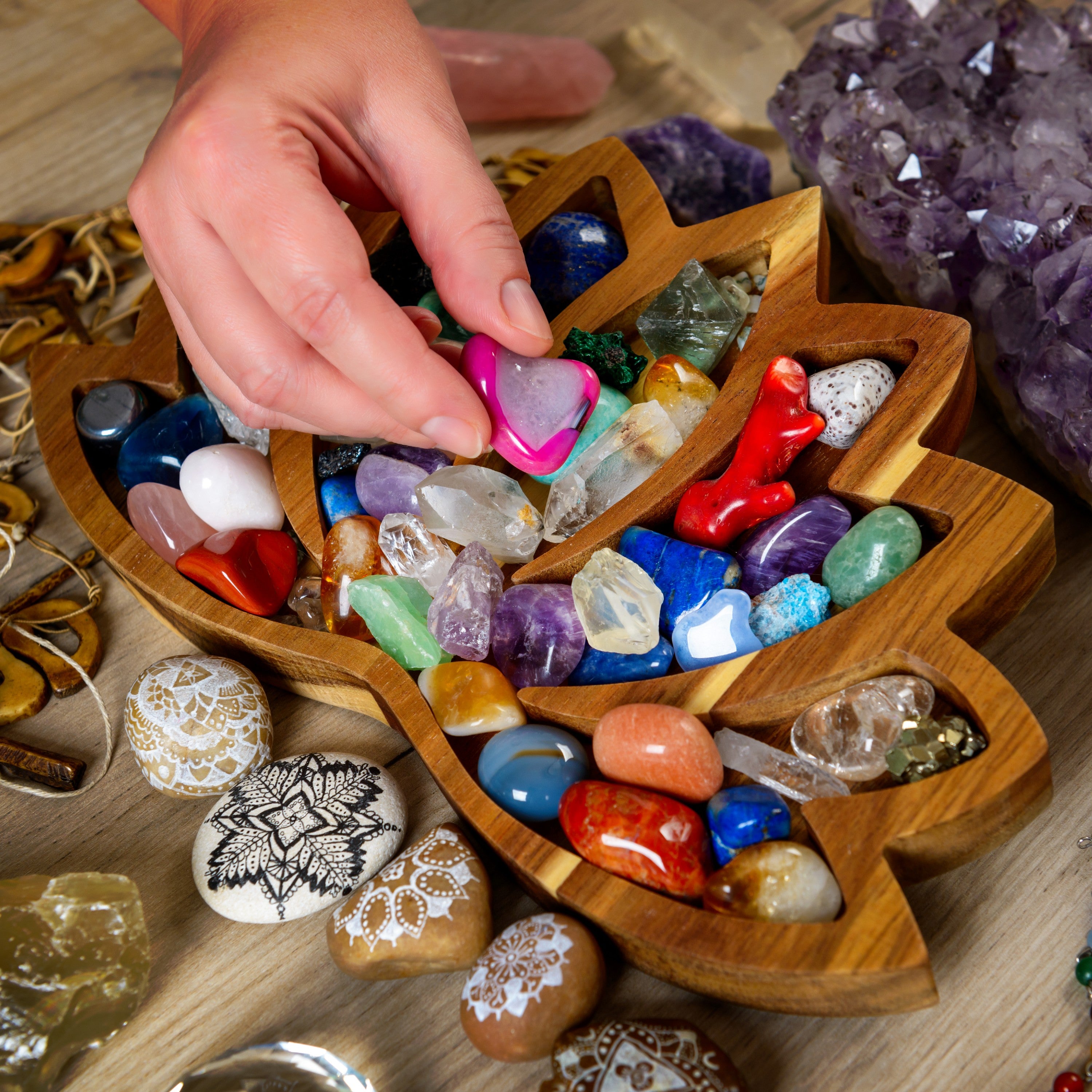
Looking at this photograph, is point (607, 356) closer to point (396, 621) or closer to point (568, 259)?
point (568, 259)

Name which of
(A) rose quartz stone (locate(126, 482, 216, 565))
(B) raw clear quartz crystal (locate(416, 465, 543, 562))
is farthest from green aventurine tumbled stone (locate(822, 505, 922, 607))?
(A) rose quartz stone (locate(126, 482, 216, 565))

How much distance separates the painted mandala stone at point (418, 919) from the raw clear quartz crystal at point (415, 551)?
0.19 meters

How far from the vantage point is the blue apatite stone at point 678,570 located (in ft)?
2.20

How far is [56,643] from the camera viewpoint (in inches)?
33.3

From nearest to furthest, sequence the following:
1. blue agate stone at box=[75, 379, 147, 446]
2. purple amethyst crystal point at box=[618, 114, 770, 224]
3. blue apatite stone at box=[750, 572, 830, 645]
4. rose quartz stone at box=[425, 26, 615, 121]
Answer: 1. blue apatite stone at box=[750, 572, 830, 645]
2. blue agate stone at box=[75, 379, 147, 446]
3. purple amethyst crystal point at box=[618, 114, 770, 224]
4. rose quartz stone at box=[425, 26, 615, 121]

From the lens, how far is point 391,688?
0.68 m

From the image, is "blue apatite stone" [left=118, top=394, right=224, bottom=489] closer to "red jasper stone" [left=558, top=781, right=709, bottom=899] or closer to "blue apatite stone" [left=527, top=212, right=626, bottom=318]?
"blue apatite stone" [left=527, top=212, right=626, bottom=318]

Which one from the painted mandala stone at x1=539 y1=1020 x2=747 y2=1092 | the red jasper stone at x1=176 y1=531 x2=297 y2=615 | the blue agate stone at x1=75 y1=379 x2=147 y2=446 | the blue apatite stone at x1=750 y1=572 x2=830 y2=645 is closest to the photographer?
the painted mandala stone at x1=539 y1=1020 x2=747 y2=1092

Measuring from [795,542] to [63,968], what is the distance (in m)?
0.54

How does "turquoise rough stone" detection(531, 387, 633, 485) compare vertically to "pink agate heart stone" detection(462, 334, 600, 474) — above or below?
below

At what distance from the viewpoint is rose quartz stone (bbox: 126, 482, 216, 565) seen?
79 centimetres

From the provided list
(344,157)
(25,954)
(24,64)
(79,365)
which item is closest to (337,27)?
(344,157)

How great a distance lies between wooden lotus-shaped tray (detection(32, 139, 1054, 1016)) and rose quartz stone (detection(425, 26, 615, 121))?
Answer: 0.34 meters

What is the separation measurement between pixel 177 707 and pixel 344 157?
0.41 meters
